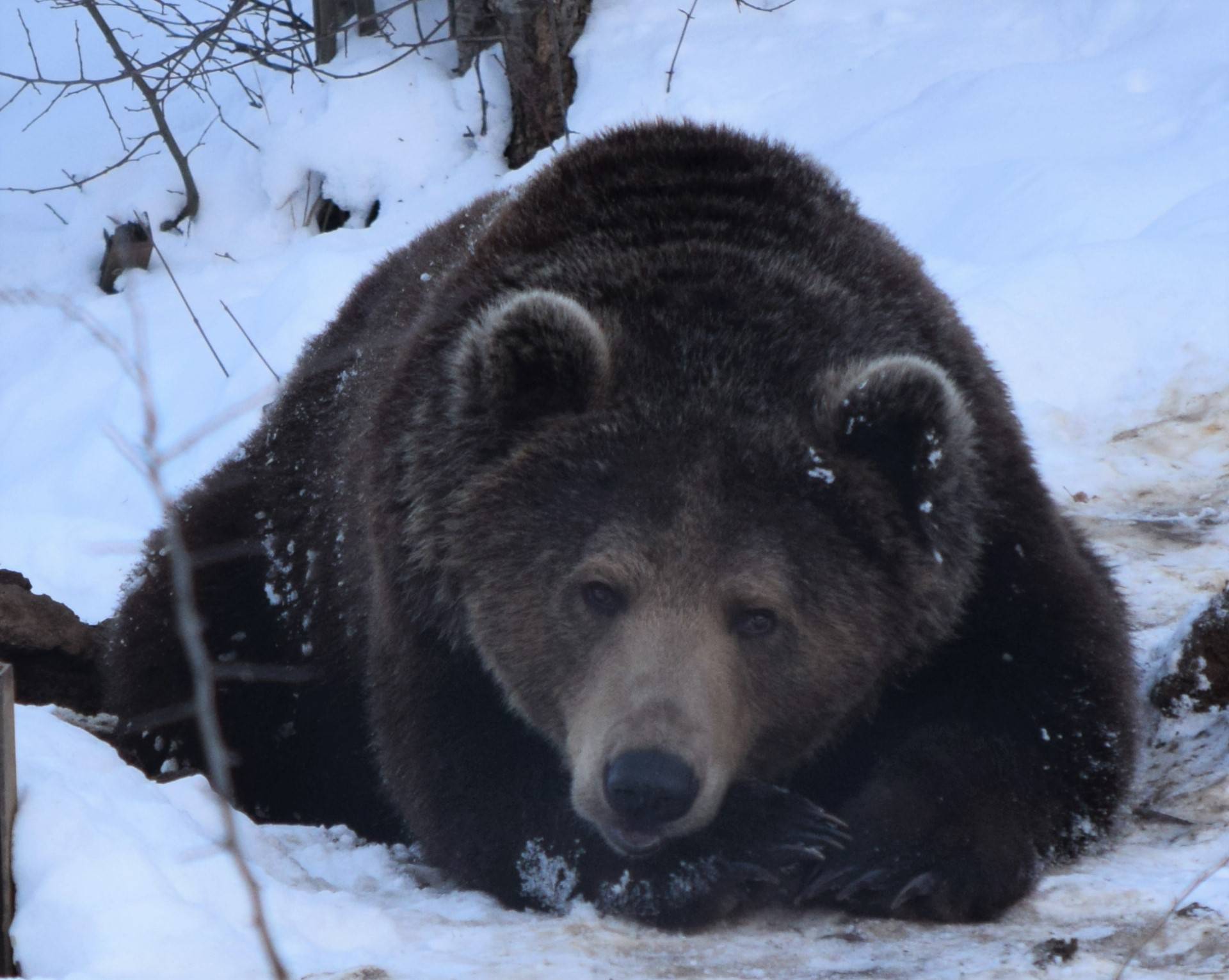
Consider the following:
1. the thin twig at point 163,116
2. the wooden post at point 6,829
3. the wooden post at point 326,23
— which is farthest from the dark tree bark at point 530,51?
the wooden post at point 6,829

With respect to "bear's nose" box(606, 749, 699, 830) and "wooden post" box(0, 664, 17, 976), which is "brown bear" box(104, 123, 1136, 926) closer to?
"bear's nose" box(606, 749, 699, 830)

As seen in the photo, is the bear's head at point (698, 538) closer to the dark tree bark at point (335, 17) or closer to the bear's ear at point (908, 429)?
the bear's ear at point (908, 429)

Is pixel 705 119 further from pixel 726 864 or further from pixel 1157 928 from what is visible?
pixel 1157 928

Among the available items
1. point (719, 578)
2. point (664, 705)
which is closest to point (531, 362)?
point (719, 578)

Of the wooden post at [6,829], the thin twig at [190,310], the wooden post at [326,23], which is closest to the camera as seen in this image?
the wooden post at [6,829]

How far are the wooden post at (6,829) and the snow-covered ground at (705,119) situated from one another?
36 mm

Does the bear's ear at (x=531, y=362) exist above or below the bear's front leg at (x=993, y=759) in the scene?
above

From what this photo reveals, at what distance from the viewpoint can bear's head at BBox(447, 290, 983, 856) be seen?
12.0 ft

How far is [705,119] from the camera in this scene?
1036 cm

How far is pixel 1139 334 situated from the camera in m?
7.74

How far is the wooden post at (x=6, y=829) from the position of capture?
3.16 meters

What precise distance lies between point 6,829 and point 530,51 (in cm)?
834

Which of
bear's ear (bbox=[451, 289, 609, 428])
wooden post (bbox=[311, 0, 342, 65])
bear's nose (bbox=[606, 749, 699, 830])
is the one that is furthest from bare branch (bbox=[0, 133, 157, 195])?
bear's nose (bbox=[606, 749, 699, 830])

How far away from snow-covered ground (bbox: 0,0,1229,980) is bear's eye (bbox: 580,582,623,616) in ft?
2.33
